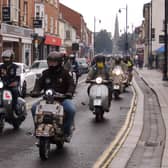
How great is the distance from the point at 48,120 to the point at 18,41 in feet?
120

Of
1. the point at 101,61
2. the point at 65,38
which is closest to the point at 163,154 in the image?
the point at 101,61

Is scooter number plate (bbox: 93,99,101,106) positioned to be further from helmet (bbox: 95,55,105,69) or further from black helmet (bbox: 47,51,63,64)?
black helmet (bbox: 47,51,63,64)

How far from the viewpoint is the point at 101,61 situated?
1544 centimetres

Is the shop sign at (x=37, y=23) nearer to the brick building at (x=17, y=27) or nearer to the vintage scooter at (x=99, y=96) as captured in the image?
the brick building at (x=17, y=27)

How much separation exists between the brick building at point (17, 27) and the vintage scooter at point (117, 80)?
55.6 ft

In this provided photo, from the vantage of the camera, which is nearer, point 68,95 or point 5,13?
point 68,95

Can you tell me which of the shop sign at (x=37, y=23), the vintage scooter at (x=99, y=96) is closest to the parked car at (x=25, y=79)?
the vintage scooter at (x=99, y=96)

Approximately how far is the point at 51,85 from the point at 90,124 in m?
4.72

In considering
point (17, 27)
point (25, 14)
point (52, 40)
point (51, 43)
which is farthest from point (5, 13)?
point (52, 40)

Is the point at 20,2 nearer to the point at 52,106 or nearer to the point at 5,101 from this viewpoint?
the point at 5,101

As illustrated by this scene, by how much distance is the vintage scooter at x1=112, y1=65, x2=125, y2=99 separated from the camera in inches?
908

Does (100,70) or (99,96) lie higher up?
(100,70)

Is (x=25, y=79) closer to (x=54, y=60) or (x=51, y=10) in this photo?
(x=54, y=60)

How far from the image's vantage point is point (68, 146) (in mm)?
10805
